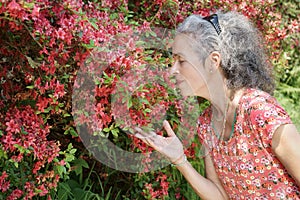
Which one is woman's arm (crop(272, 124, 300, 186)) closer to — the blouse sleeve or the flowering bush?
the blouse sleeve

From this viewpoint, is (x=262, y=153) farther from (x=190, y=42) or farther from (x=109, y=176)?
(x=109, y=176)

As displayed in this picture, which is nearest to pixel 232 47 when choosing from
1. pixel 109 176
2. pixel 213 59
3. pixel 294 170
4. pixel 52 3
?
pixel 213 59

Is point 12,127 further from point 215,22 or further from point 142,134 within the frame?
point 215,22

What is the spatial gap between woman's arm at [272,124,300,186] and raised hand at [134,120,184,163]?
0.48 m

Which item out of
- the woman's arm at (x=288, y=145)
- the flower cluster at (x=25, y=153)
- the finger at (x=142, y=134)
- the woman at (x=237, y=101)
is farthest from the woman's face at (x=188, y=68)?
the flower cluster at (x=25, y=153)

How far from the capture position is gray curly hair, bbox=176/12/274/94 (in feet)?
7.35

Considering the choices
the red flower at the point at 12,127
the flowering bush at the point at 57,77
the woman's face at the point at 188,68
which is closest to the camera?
the flowering bush at the point at 57,77

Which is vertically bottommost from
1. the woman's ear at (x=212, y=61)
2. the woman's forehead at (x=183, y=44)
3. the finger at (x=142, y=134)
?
the finger at (x=142, y=134)

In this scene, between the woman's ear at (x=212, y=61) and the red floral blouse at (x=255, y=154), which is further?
the woman's ear at (x=212, y=61)

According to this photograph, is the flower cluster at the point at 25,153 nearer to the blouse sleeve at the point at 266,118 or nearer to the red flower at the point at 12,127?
the red flower at the point at 12,127

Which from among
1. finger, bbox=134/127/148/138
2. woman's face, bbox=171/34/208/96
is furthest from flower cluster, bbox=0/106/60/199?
woman's face, bbox=171/34/208/96

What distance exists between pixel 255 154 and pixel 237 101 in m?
0.25

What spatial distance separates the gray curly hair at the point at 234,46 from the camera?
2.24 m

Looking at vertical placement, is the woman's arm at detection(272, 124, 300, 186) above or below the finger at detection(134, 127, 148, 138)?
above
